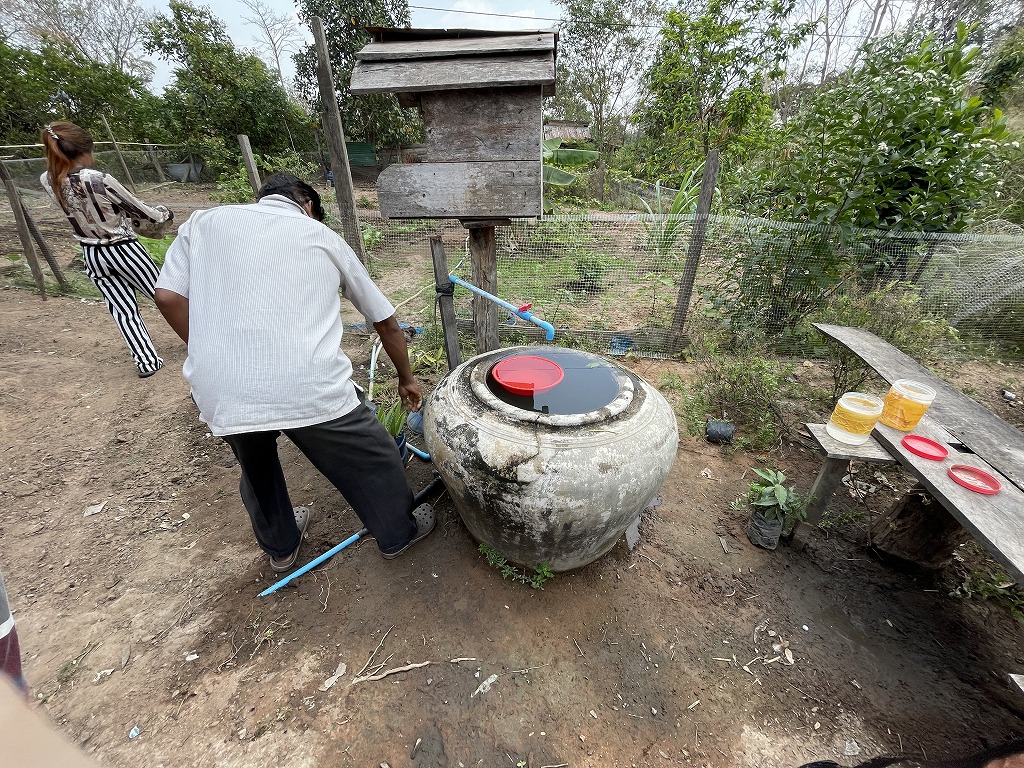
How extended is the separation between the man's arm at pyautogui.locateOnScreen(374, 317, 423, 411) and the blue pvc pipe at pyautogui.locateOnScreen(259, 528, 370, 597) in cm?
82

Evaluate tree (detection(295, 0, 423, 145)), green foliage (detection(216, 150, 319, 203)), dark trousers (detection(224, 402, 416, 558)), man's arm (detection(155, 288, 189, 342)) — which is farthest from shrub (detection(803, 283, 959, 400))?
tree (detection(295, 0, 423, 145))

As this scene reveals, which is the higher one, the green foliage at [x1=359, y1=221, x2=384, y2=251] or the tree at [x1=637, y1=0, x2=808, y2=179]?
the tree at [x1=637, y1=0, x2=808, y2=179]

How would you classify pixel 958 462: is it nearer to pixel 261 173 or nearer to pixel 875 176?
pixel 875 176

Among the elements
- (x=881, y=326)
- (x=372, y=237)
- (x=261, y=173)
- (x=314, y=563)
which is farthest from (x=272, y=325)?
(x=261, y=173)

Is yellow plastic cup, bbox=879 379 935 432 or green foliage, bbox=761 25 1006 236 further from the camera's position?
green foliage, bbox=761 25 1006 236

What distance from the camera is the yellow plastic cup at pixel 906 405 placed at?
196 centimetres

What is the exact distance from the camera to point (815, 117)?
12.5ft

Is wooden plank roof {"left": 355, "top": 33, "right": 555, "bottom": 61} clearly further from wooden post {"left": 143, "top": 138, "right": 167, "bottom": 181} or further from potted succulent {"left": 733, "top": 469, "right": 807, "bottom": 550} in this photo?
wooden post {"left": 143, "top": 138, "right": 167, "bottom": 181}

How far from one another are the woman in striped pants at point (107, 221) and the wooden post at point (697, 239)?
16.1ft

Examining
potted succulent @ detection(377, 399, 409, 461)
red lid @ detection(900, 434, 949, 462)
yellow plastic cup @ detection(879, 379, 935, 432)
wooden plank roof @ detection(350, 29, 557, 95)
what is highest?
wooden plank roof @ detection(350, 29, 557, 95)

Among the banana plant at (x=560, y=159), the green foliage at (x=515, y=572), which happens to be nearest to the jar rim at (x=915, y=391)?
the green foliage at (x=515, y=572)

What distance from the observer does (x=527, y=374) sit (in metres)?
2.16

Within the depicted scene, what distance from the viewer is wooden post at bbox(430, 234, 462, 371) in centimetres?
243

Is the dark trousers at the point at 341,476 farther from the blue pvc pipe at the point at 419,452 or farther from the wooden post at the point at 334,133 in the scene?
the wooden post at the point at 334,133
